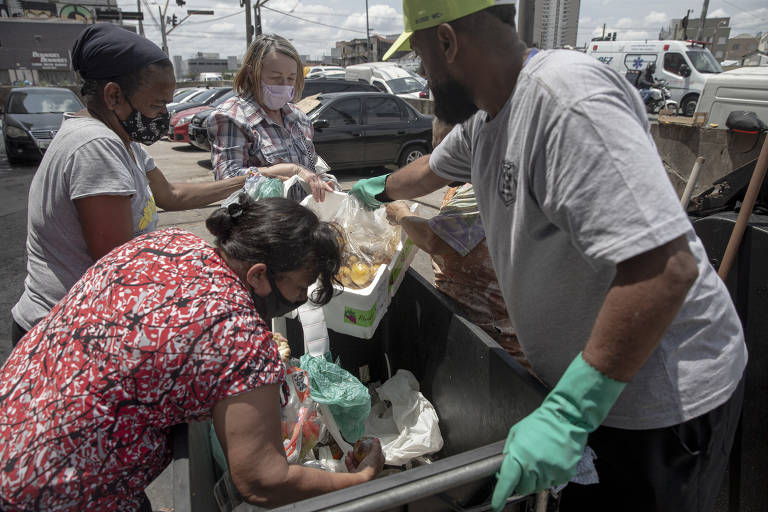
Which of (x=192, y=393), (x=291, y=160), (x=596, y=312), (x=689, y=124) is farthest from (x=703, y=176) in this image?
(x=192, y=393)

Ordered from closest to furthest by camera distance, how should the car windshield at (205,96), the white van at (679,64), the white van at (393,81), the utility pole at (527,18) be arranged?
1. the utility pole at (527,18)
2. the car windshield at (205,96)
3. the white van at (393,81)
4. the white van at (679,64)

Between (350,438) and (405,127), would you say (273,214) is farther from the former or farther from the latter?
(405,127)

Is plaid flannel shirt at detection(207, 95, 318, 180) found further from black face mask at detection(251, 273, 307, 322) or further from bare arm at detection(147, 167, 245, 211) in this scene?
black face mask at detection(251, 273, 307, 322)

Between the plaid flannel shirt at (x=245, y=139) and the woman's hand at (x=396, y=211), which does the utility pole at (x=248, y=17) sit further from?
the woman's hand at (x=396, y=211)

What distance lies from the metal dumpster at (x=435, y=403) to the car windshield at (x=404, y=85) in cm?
1465

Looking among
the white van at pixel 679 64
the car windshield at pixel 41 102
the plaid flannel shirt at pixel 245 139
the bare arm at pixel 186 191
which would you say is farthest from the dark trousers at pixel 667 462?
the white van at pixel 679 64

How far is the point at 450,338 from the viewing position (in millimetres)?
1928

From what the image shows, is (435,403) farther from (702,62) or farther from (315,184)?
(702,62)

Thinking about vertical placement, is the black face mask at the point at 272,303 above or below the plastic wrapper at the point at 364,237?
above

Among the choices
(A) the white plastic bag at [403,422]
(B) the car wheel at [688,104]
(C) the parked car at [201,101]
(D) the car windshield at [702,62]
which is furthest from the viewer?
(D) the car windshield at [702,62]

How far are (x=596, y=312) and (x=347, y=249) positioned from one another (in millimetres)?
1298

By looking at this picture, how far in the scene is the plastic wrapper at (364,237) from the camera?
86.6 inches

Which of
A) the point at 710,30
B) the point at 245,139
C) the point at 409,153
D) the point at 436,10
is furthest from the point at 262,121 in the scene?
the point at 710,30

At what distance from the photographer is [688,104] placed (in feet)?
56.0
